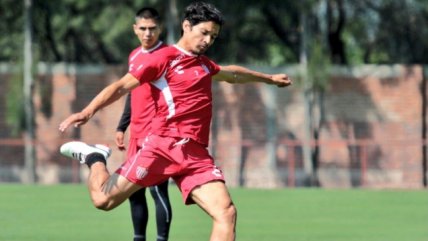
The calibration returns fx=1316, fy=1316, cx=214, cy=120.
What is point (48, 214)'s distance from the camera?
17625 millimetres

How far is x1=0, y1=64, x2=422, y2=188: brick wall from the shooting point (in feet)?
113

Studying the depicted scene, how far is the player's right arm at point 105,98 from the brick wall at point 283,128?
24840 mm

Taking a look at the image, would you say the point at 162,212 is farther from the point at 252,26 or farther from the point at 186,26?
the point at 252,26

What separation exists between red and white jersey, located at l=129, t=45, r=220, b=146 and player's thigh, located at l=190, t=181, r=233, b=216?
392 millimetres

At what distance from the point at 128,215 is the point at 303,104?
18.8 m

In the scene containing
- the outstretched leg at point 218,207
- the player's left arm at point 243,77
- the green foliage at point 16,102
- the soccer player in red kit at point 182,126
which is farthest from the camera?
the green foliage at point 16,102

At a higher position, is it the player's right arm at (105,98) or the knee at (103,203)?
the player's right arm at (105,98)

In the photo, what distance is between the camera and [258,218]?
17.2m

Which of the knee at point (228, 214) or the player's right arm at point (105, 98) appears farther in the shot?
the knee at point (228, 214)

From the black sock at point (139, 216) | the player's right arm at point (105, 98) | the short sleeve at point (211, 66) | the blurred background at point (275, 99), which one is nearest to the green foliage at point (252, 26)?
the blurred background at point (275, 99)

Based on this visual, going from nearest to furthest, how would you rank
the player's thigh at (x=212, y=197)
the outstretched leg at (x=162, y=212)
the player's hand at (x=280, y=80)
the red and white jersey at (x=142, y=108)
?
1. the player's thigh at (x=212, y=197)
2. the player's hand at (x=280, y=80)
3. the red and white jersey at (x=142, y=108)
4. the outstretched leg at (x=162, y=212)

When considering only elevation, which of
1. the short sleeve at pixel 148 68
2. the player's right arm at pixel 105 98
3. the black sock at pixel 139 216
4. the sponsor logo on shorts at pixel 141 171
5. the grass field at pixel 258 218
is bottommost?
the grass field at pixel 258 218

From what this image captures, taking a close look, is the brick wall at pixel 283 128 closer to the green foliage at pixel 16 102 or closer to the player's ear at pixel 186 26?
the green foliage at pixel 16 102

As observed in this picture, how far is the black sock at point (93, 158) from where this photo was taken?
405 inches
